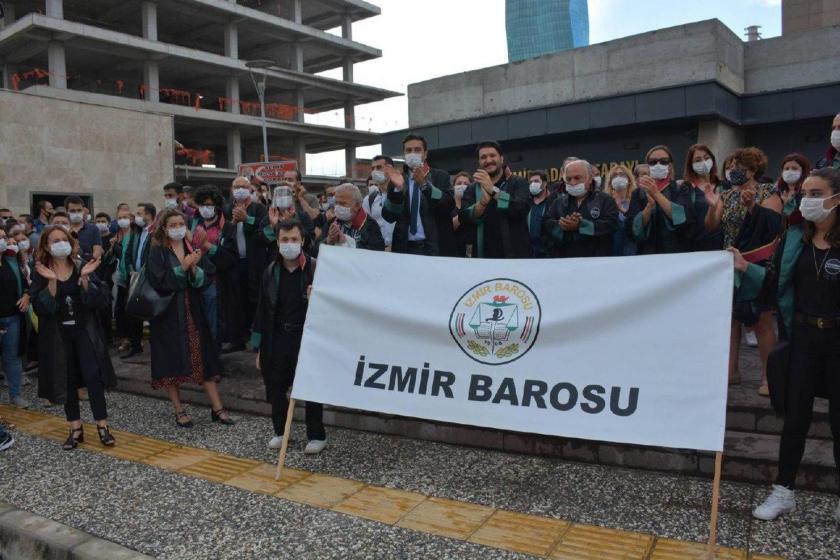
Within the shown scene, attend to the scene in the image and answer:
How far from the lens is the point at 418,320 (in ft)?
14.5

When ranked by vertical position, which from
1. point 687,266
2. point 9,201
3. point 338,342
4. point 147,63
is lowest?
point 338,342

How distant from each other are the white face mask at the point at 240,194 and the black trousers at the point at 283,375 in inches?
91.1

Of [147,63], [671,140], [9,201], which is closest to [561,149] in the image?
[671,140]

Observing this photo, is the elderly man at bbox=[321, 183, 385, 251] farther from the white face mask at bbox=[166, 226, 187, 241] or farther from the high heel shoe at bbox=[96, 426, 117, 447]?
the high heel shoe at bbox=[96, 426, 117, 447]

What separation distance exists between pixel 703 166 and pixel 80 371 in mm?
5522

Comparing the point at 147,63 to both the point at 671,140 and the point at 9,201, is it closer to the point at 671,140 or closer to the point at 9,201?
the point at 9,201

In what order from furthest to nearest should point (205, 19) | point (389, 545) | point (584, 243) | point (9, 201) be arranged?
point (205, 19) < point (9, 201) < point (584, 243) < point (389, 545)

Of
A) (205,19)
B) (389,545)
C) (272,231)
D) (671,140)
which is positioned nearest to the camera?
(389,545)

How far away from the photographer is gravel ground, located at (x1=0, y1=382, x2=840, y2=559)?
11.5 ft

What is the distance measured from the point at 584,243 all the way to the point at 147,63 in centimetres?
4332

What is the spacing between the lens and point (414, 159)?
18.7ft

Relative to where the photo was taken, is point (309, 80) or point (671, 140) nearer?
point (671, 140)

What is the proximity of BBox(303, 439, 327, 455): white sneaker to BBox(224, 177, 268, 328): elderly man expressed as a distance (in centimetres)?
266

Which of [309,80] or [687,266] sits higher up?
[309,80]
